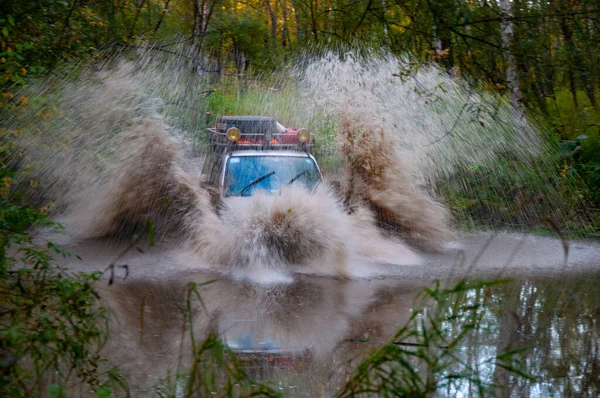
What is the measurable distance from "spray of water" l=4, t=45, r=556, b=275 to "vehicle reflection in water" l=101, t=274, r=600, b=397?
0.79 m

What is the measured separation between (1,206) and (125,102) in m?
5.14

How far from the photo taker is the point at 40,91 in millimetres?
9531

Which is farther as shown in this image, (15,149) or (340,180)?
(340,180)

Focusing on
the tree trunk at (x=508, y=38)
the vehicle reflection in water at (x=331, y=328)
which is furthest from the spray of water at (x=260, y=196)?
the tree trunk at (x=508, y=38)

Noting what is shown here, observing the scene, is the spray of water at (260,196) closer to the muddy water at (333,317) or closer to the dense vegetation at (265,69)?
the muddy water at (333,317)

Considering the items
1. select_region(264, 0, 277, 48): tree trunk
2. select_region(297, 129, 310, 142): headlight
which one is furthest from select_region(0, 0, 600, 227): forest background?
select_region(297, 129, 310, 142): headlight

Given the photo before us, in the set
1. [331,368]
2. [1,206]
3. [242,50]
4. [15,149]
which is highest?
[242,50]

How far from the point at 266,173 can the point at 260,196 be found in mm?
1080

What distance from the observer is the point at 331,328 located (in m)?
6.06

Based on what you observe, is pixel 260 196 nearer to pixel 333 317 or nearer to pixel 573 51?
pixel 333 317

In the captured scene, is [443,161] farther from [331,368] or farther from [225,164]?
[331,368]

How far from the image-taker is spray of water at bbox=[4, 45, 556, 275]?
8594 mm

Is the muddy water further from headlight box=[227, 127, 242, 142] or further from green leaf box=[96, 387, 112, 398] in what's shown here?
headlight box=[227, 127, 242, 142]

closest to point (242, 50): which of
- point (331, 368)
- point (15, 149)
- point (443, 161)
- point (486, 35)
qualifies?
point (443, 161)
